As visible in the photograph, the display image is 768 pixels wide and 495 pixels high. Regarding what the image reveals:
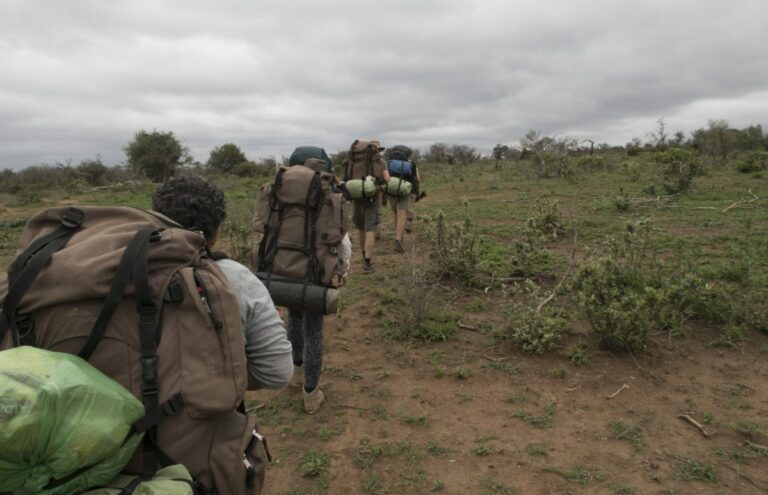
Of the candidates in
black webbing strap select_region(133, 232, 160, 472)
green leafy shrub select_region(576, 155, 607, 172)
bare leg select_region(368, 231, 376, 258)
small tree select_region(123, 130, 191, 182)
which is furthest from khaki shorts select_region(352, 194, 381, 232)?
small tree select_region(123, 130, 191, 182)

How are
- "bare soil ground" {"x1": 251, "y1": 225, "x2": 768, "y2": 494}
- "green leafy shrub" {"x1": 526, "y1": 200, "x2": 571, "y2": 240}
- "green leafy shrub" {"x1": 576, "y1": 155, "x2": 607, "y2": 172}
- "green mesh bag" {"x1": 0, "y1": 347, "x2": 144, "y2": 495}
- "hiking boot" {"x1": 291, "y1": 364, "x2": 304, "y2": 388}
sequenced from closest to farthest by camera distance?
"green mesh bag" {"x1": 0, "y1": 347, "x2": 144, "y2": 495}
"bare soil ground" {"x1": 251, "y1": 225, "x2": 768, "y2": 494}
"hiking boot" {"x1": 291, "y1": 364, "x2": 304, "y2": 388}
"green leafy shrub" {"x1": 526, "y1": 200, "x2": 571, "y2": 240}
"green leafy shrub" {"x1": 576, "y1": 155, "x2": 607, "y2": 172}

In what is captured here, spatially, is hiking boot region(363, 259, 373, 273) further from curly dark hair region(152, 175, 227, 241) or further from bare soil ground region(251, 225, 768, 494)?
curly dark hair region(152, 175, 227, 241)

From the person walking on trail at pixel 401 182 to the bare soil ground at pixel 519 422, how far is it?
8.89 feet

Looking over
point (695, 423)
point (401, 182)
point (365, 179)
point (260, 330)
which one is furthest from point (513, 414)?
point (401, 182)

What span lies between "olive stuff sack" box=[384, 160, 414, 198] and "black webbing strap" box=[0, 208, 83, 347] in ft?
16.8

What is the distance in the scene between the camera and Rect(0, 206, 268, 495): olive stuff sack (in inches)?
48.1

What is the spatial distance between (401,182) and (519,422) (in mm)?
3864

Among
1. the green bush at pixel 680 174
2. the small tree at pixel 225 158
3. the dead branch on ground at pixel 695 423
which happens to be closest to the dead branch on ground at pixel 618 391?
the dead branch on ground at pixel 695 423

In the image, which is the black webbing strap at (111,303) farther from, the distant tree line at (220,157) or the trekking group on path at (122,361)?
the distant tree line at (220,157)

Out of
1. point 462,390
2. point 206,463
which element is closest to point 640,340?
point 462,390

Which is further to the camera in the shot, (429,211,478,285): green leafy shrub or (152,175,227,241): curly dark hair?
(429,211,478,285): green leafy shrub

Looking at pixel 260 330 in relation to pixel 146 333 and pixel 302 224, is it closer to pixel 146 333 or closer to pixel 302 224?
pixel 146 333

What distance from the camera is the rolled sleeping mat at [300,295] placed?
273 cm

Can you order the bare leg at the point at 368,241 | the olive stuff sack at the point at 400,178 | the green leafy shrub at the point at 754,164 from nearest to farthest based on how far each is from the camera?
the bare leg at the point at 368,241, the olive stuff sack at the point at 400,178, the green leafy shrub at the point at 754,164
